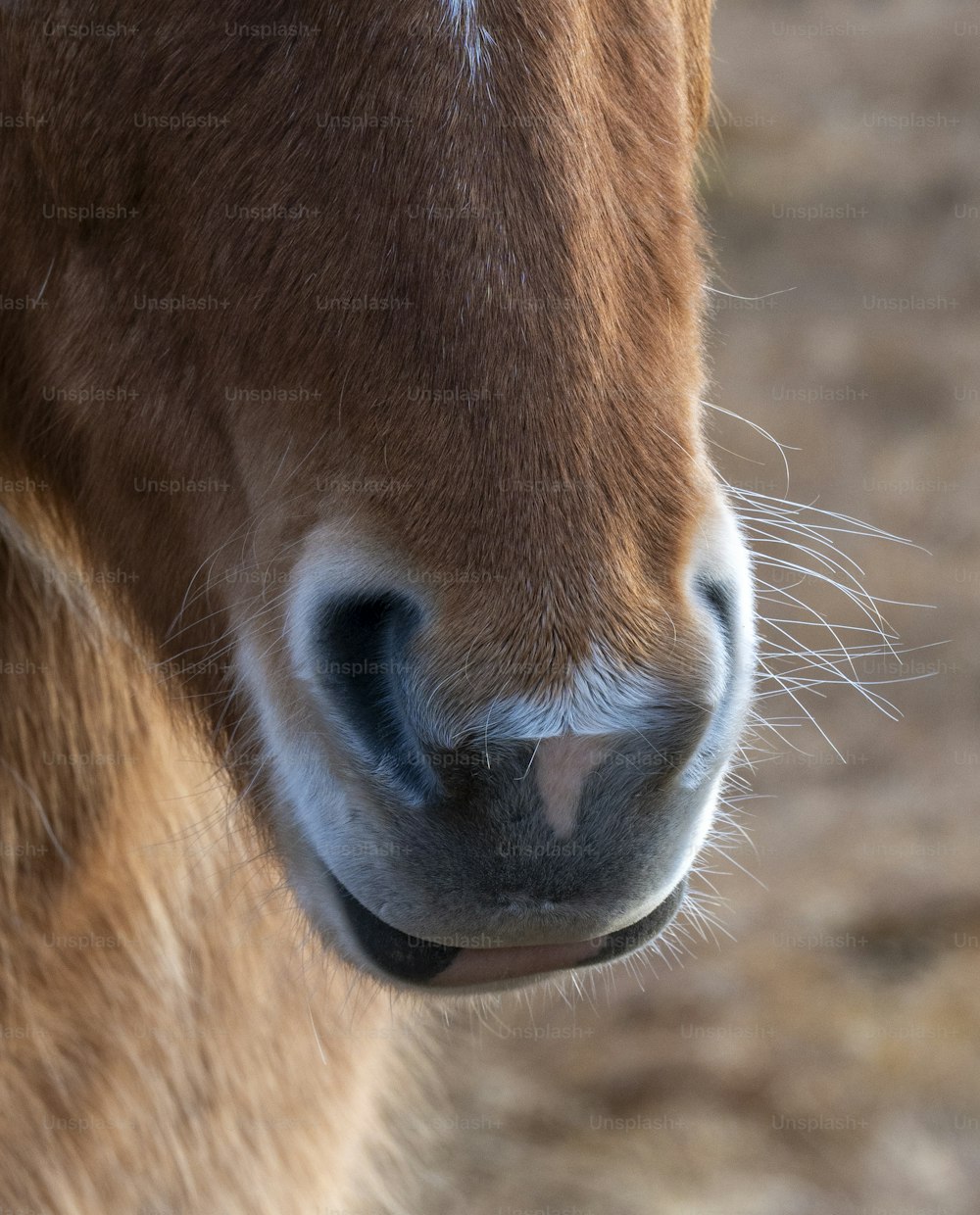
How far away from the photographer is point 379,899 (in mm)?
1479

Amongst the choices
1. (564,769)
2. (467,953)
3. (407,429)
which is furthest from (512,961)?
(407,429)

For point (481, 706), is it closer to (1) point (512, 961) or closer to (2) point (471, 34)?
(1) point (512, 961)

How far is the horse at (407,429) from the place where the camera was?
4.48ft

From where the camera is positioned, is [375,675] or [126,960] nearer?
[375,675]

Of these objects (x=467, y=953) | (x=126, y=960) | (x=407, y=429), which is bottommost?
(x=126, y=960)

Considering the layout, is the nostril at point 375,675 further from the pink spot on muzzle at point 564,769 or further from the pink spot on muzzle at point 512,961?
the pink spot on muzzle at point 512,961

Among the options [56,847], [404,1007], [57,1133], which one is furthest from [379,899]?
[404,1007]

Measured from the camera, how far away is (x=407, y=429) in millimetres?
1413

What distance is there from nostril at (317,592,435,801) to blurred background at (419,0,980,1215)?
0.64 meters

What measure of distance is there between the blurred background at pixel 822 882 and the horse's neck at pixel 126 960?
2.08 feet

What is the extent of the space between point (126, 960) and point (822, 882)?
2.72m

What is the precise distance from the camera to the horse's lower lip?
1.51 metres

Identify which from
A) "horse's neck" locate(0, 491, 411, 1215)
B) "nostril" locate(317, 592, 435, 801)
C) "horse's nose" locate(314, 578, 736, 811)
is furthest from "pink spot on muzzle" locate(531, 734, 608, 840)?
"horse's neck" locate(0, 491, 411, 1215)

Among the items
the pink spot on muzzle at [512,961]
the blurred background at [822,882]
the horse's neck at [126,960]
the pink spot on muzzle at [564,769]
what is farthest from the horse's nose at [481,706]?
the horse's neck at [126,960]
